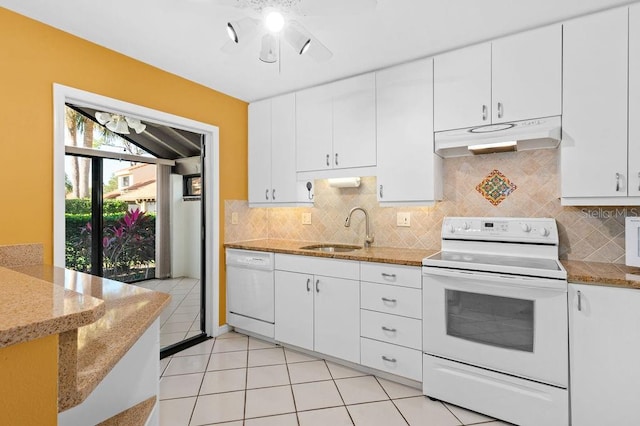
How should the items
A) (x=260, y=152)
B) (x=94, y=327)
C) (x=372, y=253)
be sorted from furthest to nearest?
(x=260, y=152)
(x=372, y=253)
(x=94, y=327)

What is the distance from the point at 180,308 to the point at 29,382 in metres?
3.20

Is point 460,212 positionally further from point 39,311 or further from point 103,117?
point 103,117

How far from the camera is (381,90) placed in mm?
2711

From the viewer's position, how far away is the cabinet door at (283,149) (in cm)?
324

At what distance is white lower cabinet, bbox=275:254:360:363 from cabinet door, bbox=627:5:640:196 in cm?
174

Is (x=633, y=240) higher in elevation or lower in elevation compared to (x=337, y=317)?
higher

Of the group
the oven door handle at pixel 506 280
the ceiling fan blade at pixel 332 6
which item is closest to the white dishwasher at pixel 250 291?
the oven door handle at pixel 506 280

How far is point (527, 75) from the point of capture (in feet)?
7.04

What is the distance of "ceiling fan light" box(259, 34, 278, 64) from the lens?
1.75m

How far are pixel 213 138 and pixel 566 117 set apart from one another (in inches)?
112

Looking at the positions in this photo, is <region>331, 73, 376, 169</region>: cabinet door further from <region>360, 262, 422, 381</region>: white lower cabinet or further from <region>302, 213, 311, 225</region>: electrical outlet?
<region>360, 262, 422, 381</region>: white lower cabinet

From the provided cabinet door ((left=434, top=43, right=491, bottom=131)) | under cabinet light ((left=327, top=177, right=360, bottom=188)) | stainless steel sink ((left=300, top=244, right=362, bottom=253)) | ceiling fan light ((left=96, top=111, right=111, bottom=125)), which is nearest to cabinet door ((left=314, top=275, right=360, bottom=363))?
stainless steel sink ((left=300, top=244, right=362, bottom=253))

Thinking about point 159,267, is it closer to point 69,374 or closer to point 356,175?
point 356,175

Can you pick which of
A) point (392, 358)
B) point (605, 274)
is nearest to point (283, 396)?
point (392, 358)
